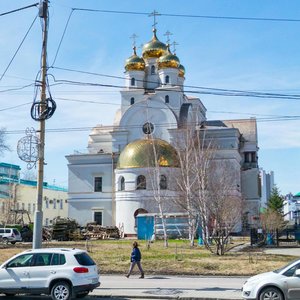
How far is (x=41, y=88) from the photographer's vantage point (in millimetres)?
18328

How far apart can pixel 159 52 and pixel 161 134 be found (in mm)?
12570

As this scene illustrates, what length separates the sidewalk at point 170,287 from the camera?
52.0 ft

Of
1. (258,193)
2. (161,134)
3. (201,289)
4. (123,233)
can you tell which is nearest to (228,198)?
(201,289)

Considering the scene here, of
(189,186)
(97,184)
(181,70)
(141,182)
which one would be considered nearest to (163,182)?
(141,182)

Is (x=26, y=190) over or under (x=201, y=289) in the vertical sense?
over

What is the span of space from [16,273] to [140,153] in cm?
4476

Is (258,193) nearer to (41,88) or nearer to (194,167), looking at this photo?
(194,167)

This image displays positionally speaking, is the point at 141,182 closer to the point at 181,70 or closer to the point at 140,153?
the point at 140,153

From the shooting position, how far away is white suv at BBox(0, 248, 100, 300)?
14305 mm

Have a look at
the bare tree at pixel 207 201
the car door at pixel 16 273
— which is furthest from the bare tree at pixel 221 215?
the car door at pixel 16 273

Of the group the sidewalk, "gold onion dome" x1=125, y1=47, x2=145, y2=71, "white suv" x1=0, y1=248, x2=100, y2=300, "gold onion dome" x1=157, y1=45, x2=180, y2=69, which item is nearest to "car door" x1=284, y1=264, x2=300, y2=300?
the sidewalk

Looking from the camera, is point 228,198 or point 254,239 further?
point 254,239

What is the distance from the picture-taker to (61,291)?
1430cm

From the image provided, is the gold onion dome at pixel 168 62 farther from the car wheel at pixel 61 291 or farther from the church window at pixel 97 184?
the car wheel at pixel 61 291
